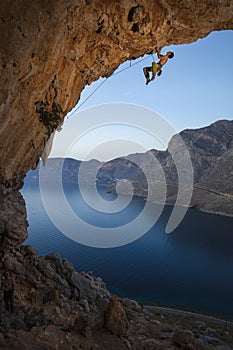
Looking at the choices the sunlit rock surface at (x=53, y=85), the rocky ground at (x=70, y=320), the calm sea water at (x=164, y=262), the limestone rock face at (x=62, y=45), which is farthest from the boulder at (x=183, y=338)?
the calm sea water at (x=164, y=262)

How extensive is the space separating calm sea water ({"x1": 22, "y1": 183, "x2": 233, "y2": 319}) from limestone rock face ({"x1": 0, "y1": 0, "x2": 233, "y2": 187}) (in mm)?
19753

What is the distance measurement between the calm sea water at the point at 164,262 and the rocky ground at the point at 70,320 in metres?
11.5

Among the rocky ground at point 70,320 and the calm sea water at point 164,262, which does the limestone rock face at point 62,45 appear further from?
the calm sea water at point 164,262

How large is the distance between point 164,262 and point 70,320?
2776 cm

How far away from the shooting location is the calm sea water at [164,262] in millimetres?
25906

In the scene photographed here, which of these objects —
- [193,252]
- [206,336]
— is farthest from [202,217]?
[206,336]

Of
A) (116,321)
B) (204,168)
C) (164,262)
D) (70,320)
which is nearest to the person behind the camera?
(70,320)

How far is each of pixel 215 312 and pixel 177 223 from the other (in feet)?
120

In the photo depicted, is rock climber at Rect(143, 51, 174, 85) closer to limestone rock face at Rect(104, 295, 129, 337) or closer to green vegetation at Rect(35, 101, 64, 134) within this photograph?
green vegetation at Rect(35, 101, 64, 134)

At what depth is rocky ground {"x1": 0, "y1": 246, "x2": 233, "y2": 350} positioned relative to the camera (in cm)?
820

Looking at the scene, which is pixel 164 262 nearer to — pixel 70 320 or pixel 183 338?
pixel 183 338

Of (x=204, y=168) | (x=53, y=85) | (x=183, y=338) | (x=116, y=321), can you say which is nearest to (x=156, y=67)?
(x=53, y=85)

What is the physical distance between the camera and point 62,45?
32.1 ft

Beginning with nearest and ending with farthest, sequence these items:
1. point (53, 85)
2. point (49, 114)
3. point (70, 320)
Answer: point (70, 320)
point (53, 85)
point (49, 114)
